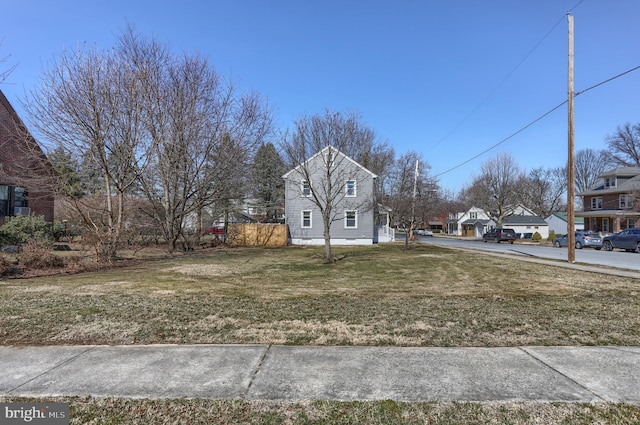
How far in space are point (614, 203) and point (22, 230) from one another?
52.5 metres

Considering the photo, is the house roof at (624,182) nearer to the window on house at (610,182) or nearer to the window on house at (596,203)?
the window on house at (610,182)

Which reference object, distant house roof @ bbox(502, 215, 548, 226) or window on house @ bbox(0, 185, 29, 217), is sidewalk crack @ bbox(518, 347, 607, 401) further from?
distant house roof @ bbox(502, 215, 548, 226)

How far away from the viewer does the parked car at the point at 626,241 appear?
24141mm

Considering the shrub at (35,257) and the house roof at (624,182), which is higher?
the house roof at (624,182)

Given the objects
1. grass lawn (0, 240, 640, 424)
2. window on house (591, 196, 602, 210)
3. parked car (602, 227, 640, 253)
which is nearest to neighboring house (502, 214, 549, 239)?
window on house (591, 196, 602, 210)

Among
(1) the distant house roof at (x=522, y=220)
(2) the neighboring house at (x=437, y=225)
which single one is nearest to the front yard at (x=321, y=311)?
(1) the distant house roof at (x=522, y=220)

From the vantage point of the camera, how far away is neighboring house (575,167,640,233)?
3822 centimetres

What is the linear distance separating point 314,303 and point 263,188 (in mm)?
32462

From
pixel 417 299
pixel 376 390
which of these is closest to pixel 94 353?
pixel 376 390

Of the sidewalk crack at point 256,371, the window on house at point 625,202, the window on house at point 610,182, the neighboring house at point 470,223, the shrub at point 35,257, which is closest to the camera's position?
the sidewalk crack at point 256,371

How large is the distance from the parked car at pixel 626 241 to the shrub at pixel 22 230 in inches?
1309

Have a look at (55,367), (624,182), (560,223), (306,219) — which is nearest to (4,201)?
(306,219)

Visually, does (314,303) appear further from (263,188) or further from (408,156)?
(408,156)

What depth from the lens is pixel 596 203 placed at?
4447 centimetres
